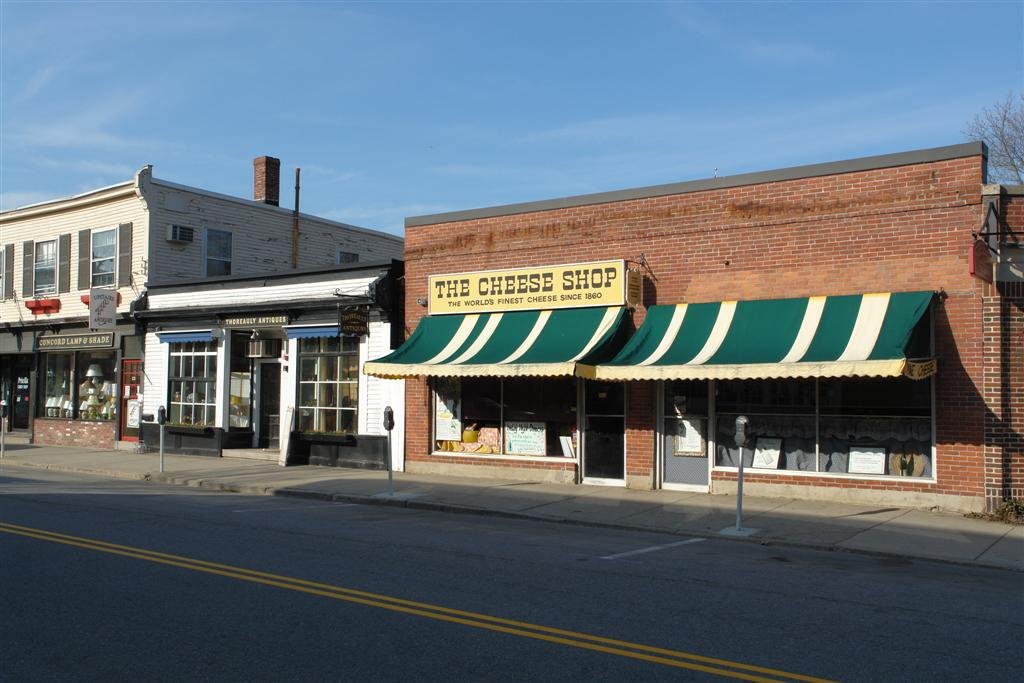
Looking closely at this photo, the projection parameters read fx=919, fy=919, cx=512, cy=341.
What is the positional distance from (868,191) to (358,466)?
38.7 feet

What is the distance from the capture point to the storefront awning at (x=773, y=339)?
13.1m

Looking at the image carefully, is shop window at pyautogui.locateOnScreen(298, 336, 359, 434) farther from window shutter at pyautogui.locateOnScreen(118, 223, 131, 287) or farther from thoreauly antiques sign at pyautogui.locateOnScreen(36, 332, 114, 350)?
thoreauly antiques sign at pyautogui.locateOnScreen(36, 332, 114, 350)

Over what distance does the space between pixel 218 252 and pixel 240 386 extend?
218 inches

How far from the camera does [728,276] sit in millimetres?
15859

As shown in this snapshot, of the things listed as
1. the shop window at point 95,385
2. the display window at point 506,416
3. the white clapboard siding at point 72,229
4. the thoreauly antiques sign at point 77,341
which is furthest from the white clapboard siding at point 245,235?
the display window at point 506,416

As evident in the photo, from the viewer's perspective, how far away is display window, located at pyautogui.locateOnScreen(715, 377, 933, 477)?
14258 millimetres

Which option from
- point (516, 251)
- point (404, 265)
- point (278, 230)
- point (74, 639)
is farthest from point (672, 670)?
point (278, 230)

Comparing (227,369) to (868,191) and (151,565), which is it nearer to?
(151,565)

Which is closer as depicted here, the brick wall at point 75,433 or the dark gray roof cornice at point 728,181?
the dark gray roof cornice at point 728,181

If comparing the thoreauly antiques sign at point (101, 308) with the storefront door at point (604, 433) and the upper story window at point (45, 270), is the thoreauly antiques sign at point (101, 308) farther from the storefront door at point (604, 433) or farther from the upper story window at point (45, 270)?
the storefront door at point (604, 433)

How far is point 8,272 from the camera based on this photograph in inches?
1143

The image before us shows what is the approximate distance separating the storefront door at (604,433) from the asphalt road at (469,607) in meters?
4.33

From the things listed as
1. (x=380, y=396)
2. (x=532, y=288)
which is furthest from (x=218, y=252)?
(x=532, y=288)

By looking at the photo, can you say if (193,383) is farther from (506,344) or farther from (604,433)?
(604,433)
